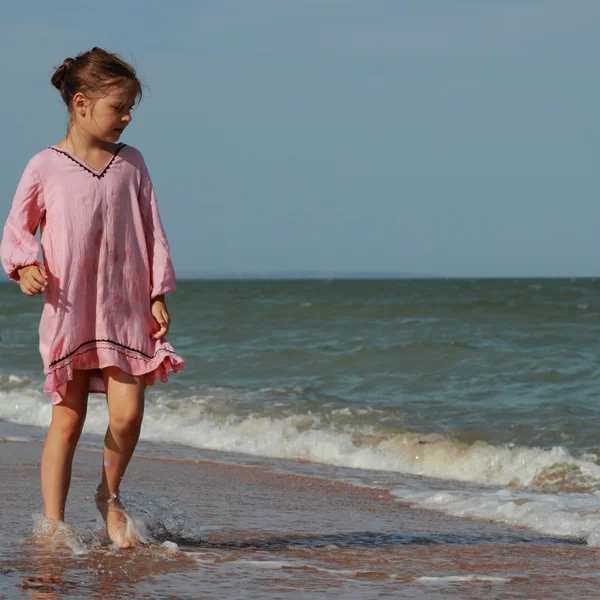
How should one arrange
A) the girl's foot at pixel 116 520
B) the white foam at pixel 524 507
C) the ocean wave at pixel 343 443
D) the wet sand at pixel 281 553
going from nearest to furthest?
1. the wet sand at pixel 281 553
2. the girl's foot at pixel 116 520
3. the white foam at pixel 524 507
4. the ocean wave at pixel 343 443

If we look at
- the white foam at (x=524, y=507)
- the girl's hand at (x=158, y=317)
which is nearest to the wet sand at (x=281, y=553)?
the white foam at (x=524, y=507)

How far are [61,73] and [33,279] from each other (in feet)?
2.33

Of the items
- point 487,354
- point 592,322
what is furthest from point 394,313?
point 487,354

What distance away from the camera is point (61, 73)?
11.4ft

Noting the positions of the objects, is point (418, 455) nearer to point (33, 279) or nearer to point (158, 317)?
point (158, 317)

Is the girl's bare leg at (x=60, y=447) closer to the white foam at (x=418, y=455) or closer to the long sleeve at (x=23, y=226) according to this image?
the long sleeve at (x=23, y=226)

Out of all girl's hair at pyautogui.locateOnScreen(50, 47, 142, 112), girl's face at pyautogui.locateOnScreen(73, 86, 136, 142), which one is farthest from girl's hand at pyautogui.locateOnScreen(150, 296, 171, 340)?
girl's hair at pyautogui.locateOnScreen(50, 47, 142, 112)

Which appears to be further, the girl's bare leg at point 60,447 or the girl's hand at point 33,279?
the girl's bare leg at point 60,447

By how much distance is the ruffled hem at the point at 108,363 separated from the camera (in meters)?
3.36

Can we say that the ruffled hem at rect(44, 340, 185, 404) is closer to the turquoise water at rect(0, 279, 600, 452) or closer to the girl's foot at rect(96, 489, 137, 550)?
the girl's foot at rect(96, 489, 137, 550)

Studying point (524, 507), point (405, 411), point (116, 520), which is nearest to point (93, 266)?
point (116, 520)

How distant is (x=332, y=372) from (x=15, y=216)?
1034 centimetres

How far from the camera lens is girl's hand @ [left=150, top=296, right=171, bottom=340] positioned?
3.46m

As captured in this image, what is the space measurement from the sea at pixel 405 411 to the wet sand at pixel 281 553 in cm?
48
